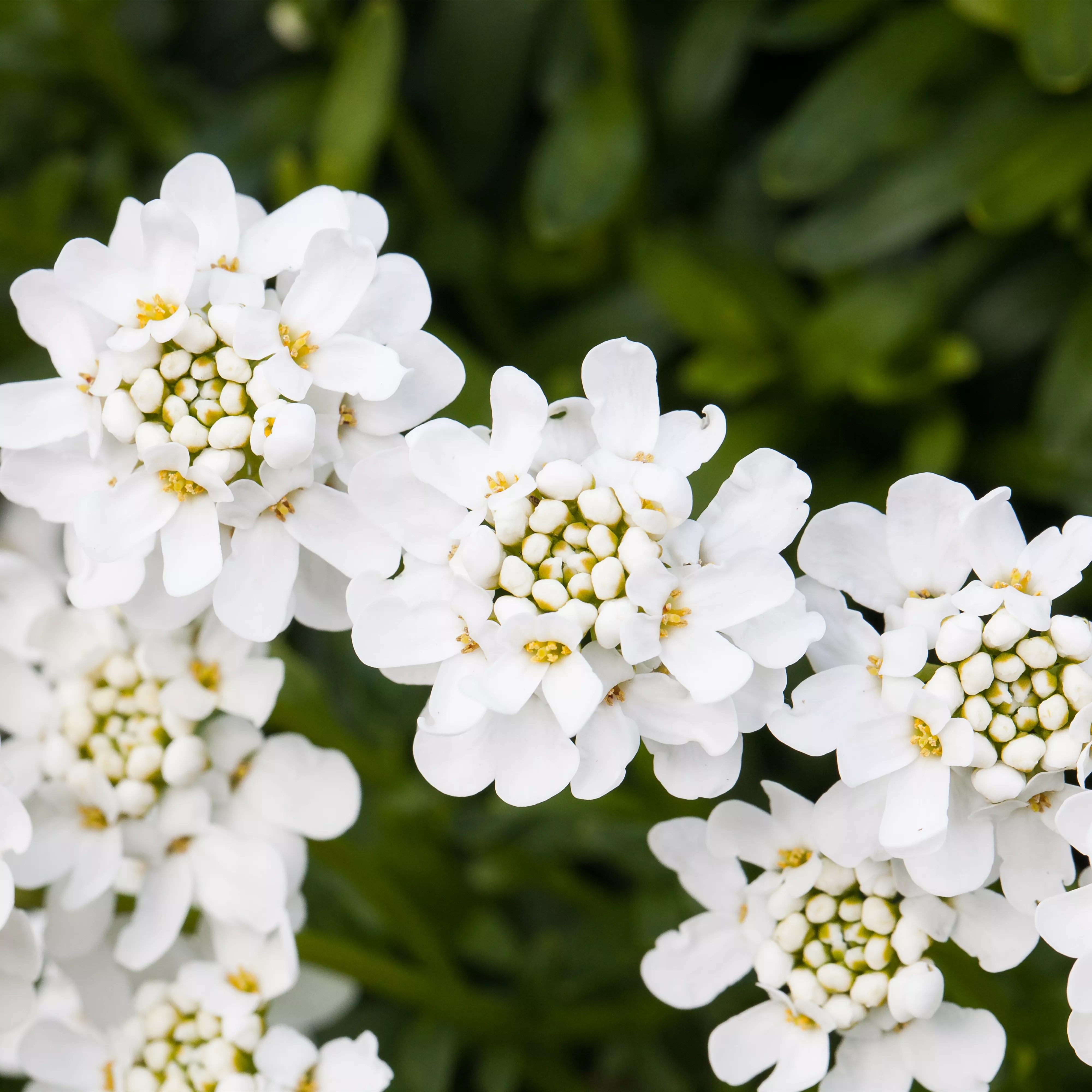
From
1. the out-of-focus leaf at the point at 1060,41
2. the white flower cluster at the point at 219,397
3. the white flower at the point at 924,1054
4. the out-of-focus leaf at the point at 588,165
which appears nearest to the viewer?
the white flower cluster at the point at 219,397

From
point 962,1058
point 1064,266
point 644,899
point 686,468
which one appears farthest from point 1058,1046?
point 1064,266

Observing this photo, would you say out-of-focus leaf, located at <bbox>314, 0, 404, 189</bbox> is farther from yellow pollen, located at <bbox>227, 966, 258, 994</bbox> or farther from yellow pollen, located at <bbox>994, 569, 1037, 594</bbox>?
yellow pollen, located at <bbox>994, 569, 1037, 594</bbox>

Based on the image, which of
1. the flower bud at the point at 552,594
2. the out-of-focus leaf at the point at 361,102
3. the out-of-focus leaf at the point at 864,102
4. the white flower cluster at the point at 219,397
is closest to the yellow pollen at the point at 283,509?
the white flower cluster at the point at 219,397

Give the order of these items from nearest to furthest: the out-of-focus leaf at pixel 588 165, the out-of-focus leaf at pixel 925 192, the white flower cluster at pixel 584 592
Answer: the white flower cluster at pixel 584 592 → the out-of-focus leaf at pixel 925 192 → the out-of-focus leaf at pixel 588 165

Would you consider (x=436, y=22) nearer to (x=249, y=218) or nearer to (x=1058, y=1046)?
(x=249, y=218)

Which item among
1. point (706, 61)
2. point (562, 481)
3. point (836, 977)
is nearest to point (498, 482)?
point (562, 481)

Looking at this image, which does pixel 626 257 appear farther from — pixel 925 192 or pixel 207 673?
pixel 207 673

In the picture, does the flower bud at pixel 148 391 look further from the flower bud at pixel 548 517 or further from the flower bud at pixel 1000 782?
the flower bud at pixel 1000 782

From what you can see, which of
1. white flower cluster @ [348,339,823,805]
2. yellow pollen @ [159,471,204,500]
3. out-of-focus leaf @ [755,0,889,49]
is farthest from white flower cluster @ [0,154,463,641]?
out-of-focus leaf @ [755,0,889,49]
